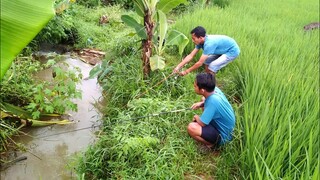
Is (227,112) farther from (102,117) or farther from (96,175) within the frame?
(102,117)

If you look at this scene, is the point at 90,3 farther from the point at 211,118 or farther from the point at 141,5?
the point at 211,118

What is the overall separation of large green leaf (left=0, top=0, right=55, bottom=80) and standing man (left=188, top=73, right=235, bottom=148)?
1426 millimetres

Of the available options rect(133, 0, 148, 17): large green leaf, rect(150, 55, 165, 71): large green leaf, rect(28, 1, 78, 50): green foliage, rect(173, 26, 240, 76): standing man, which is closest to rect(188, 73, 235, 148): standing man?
rect(150, 55, 165, 71): large green leaf

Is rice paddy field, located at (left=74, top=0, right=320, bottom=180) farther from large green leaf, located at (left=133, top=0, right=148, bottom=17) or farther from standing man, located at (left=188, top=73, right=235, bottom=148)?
large green leaf, located at (left=133, top=0, right=148, bottom=17)

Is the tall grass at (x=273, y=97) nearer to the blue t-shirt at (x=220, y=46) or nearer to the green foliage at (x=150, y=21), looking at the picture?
the blue t-shirt at (x=220, y=46)

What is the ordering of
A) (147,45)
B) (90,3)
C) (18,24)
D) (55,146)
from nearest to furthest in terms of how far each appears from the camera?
(18,24)
(55,146)
(147,45)
(90,3)

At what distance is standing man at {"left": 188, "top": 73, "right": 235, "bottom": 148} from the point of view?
249cm

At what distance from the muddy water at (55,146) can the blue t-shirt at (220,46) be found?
5.19 feet

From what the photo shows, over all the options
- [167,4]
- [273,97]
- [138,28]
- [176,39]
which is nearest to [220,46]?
[176,39]

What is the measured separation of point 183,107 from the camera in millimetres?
3107

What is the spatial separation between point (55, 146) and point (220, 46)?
7.51 ft

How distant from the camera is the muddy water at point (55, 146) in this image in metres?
2.76

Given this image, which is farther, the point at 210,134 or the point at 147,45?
the point at 147,45

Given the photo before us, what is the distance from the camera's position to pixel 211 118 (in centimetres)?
253
